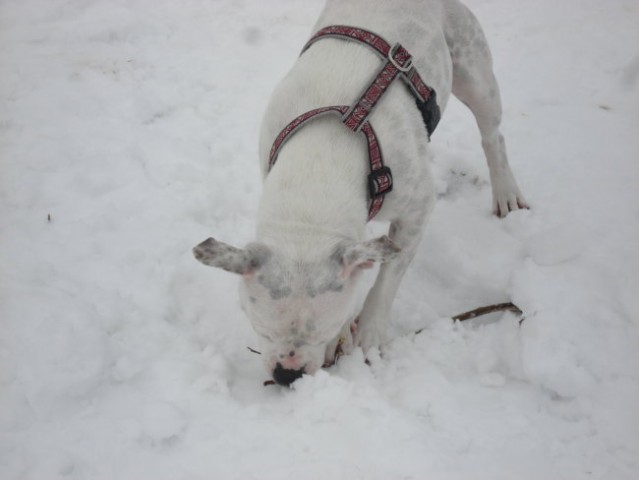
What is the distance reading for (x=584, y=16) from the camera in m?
6.25

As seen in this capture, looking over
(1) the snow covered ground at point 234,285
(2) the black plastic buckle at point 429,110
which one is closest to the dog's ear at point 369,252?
(1) the snow covered ground at point 234,285

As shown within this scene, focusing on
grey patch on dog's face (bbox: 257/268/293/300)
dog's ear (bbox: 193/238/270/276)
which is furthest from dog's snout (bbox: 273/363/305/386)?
dog's ear (bbox: 193/238/270/276)

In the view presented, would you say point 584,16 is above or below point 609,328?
above

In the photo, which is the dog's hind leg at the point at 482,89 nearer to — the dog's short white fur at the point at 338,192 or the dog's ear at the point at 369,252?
the dog's short white fur at the point at 338,192

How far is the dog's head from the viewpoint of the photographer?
208 cm

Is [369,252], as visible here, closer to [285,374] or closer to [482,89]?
[285,374]

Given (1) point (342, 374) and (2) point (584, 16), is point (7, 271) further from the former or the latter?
(2) point (584, 16)

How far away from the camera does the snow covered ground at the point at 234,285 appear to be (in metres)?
2.19

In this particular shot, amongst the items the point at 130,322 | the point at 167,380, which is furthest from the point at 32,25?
the point at 167,380

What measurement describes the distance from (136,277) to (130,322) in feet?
1.35

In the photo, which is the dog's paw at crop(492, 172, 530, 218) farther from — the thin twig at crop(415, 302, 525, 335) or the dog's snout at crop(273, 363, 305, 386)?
the dog's snout at crop(273, 363, 305, 386)

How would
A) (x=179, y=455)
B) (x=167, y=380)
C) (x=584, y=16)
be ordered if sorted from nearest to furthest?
(x=179, y=455) < (x=167, y=380) < (x=584, y=16)

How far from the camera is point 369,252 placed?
2.07 metres

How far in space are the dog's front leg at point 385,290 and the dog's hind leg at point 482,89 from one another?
4.35ft
